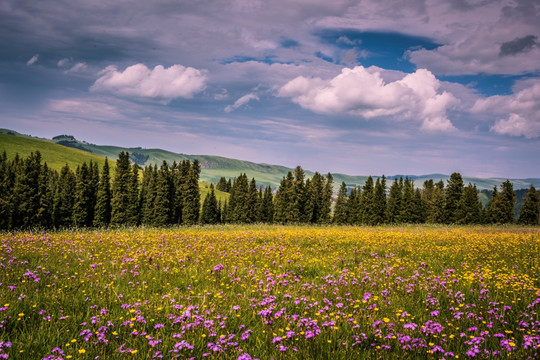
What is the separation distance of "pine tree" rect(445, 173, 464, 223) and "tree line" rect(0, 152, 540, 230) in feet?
0.69

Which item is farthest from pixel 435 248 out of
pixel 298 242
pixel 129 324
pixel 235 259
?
pixel 129 324

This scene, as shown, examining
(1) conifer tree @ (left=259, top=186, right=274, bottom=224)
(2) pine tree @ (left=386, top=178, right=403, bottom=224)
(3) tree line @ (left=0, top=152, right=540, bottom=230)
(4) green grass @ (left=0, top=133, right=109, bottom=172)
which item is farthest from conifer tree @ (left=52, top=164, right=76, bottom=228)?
(4) green grass @ (left=0, top=133, right=109, bottom=172)

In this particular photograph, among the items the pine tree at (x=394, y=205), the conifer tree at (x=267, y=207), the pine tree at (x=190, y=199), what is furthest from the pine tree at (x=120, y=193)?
the pine tree at (x=394, y=205)

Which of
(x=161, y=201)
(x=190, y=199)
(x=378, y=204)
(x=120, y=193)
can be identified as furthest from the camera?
(x=378, y=204)

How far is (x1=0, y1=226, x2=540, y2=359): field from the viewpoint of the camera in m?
3.84

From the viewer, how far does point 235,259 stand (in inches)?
351

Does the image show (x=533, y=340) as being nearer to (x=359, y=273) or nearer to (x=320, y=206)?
(x=359, y=273)

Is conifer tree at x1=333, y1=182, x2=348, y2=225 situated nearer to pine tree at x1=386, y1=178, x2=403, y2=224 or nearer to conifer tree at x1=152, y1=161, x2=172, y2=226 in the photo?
pine tree at x1=386, y1=178, x2=403, y2=224

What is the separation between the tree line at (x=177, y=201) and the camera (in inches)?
2280

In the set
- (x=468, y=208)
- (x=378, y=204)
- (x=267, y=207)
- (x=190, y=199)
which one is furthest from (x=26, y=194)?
(x=468, y=208)

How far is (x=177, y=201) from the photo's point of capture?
82250 millimetres

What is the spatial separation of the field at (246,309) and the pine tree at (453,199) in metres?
71.4

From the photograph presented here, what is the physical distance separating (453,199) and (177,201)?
7201cm

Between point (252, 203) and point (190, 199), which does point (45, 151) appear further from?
point (252, 203)
